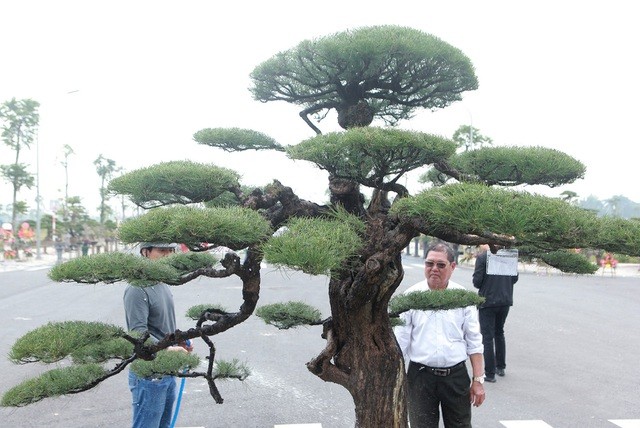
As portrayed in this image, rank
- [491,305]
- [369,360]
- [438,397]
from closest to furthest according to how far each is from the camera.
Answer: [369,360] → [438,397] → [491,305]

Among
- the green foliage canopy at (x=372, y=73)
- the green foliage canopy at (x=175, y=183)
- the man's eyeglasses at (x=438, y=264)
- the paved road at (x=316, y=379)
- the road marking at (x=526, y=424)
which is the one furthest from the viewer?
the paved road at (x=316, y=379)

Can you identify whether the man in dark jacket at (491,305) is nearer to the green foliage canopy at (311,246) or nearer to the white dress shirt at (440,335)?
the white dress shirt at (440,335)

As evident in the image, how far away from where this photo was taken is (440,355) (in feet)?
9.48

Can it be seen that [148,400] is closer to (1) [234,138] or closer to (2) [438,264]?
(1) [234,138]

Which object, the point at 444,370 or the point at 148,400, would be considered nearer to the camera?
the point at 444,370

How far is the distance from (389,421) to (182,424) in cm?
235

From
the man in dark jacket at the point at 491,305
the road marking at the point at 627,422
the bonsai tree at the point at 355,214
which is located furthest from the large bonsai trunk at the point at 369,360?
the man in dark jacket at the point at 491,305

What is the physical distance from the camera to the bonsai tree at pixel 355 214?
162cm

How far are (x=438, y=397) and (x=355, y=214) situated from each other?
4.13 feet

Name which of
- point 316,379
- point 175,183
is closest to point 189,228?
point 175,183

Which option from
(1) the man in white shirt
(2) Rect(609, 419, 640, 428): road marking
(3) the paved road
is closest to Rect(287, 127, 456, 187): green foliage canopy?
(3) the paved road

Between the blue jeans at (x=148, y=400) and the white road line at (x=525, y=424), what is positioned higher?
the blue jeans at (x=148, y=400)

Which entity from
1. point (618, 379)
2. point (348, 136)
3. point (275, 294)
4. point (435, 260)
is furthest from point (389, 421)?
point (275, 294)

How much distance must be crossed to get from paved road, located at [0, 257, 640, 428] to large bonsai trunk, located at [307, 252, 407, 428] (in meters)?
0.43
